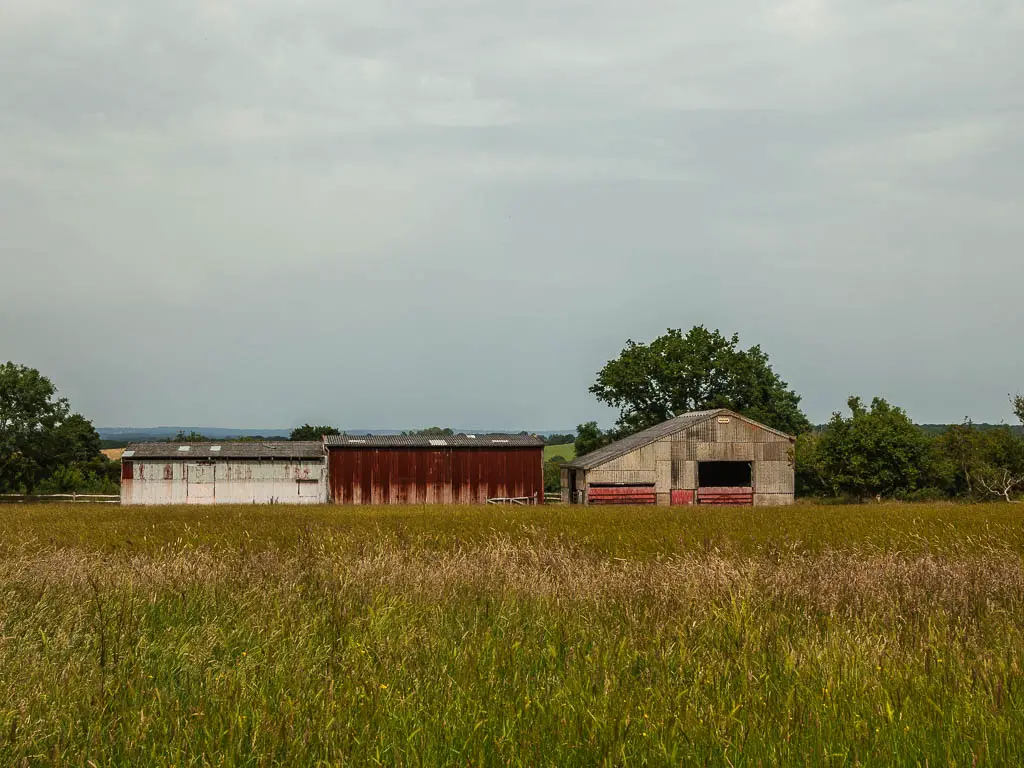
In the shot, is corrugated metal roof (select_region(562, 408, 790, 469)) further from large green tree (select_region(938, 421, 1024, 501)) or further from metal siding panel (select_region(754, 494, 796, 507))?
large green tree (select_region(938, 421, 1024, 501))

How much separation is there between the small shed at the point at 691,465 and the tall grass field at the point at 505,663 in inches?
1521

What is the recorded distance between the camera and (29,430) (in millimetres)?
62250

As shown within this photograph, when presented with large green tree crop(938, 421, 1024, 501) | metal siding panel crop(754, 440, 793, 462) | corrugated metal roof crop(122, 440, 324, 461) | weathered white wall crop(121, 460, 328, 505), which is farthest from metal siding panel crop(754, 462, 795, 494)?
corrugated metal roof crop(122, 440, 324, 461)

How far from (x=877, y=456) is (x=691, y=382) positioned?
854 inches

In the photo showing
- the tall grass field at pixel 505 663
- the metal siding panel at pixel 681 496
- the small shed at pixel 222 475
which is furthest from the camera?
the metal siding panel at pixel 681 496

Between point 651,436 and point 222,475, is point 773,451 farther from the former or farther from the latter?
point 222,475

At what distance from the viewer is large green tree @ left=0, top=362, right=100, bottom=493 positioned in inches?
2441

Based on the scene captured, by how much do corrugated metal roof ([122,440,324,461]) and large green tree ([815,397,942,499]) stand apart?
31.6 m

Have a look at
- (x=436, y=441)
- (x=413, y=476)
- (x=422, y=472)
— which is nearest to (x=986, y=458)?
(x=436, y=441)

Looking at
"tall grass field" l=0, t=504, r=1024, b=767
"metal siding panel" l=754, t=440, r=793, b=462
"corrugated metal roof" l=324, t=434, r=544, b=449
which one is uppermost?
"corrugated metal roof" l=324, t=434, r=544, b=449

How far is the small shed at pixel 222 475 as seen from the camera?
4950 cm

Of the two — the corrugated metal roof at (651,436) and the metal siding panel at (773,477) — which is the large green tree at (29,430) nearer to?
the corrugated metal roof at (651,436)

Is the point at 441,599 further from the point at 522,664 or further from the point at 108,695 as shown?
the point at 108,695

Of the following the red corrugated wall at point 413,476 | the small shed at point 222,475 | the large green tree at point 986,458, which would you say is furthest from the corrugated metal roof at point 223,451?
the large green tree at point 986,458
